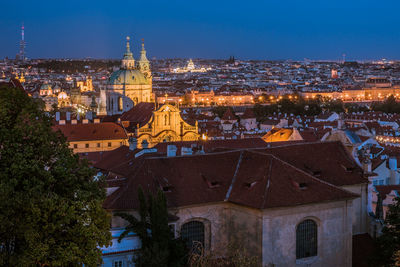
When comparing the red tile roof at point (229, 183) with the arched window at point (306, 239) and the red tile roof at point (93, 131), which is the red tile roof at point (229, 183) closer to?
the arched window at point (306, 239)

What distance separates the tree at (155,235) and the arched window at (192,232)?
2.66 m

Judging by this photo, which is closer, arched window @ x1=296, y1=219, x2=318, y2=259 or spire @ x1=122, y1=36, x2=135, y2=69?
arched window @ x1=296, y1=219, x2=318, y2=259

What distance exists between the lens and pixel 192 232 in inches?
1025

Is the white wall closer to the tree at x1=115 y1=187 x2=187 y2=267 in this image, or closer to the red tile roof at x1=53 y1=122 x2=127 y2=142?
the tree at x1=115 y1=187 x2=187 y2=267

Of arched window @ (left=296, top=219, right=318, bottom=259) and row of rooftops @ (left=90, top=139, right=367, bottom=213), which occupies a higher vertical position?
row of rooftops @ (left=90, top=139, right=367, bottom=213)

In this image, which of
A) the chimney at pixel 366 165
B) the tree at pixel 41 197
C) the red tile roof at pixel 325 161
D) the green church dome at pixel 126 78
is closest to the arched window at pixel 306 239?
the red tile roof at pixel 325 161

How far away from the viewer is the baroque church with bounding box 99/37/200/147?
62.1m

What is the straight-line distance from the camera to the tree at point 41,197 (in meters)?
17.0

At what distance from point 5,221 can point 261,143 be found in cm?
3177

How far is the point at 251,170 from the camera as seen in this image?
2681 centimetres

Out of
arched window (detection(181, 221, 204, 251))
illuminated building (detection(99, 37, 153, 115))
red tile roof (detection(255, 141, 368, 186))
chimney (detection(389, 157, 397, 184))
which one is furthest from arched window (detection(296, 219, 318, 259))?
illuminated building (detection(99, 37, 153, 115))

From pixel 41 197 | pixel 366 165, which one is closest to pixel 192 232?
pixel 366 165

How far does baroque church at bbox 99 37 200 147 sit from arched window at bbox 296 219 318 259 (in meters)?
13.5

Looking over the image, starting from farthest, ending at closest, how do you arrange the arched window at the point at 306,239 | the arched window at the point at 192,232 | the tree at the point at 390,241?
the arched window at the point at 306,239 → the arched window at the point at 192,232 → the tree at the point at 390,241
